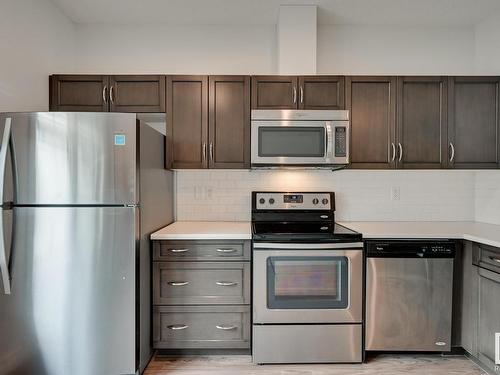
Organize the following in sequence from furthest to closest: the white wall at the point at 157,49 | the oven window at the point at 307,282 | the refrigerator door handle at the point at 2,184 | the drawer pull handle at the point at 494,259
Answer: the white wall at the point at 157,49, the oven window at the point at 307,282, the drawer pull handle at the point at 494,259, the refrigerator door handle at the point at 2,184

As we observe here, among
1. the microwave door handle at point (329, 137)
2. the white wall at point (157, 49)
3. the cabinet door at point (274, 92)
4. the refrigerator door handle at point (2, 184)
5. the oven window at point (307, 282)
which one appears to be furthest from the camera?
the white wall at point (157, 49)

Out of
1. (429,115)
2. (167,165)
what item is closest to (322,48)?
(429,115)

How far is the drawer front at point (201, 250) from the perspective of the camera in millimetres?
2229

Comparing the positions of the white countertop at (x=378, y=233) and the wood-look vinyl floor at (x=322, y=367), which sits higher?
the white countertop at (x=378, y=233)

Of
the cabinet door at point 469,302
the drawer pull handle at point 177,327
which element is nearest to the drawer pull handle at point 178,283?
the drawer pull handle at point 177,327

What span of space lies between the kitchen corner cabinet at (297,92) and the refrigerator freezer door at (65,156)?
1143mm

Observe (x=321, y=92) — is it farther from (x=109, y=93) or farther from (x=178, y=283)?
(x=178, y=283)

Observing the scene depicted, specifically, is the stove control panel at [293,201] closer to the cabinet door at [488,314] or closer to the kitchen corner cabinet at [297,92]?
the kitchen corner cabinet at [297,92]

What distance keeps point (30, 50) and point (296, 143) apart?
213cm

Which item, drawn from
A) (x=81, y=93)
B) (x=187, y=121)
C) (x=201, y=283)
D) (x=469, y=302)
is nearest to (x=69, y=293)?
(x=201, y=283)

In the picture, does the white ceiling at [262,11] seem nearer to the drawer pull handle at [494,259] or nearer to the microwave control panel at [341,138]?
the microwave control panel at [341,138]

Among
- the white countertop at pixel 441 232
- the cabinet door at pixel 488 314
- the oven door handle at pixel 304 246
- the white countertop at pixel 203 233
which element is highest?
the white countertop at pixel 441 232

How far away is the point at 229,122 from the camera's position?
256 centimetres

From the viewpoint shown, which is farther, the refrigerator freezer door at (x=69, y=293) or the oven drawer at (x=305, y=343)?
the oven drawer at (x=305, y=343)
